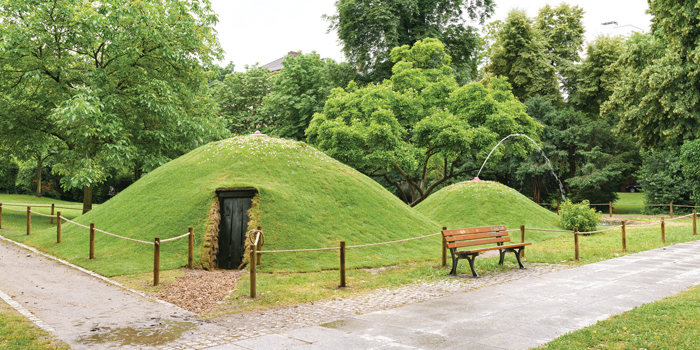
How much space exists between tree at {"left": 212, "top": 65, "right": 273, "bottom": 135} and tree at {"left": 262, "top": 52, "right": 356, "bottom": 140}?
181 inches

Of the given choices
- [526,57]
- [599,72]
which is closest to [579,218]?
[526,57]

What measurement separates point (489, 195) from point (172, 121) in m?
17.2

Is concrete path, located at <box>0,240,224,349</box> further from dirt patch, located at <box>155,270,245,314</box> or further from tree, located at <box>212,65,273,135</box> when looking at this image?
tree, located at <box>212,65,273,135</box>

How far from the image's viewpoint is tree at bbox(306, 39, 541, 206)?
88.5 ft

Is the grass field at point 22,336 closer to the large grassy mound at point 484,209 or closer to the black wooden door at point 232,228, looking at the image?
the black wooden door at point 232,228

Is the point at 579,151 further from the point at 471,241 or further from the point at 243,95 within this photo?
the point at 243,95

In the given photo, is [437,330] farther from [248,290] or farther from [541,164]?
[541,164]

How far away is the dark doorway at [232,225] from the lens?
49.0 feet

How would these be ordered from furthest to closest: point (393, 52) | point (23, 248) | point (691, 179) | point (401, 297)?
point (393, 52) → point (691, 179) → point (23, 248) → point (401, 297)

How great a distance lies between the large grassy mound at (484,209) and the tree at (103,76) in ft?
43.9

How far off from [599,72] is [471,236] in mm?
34131

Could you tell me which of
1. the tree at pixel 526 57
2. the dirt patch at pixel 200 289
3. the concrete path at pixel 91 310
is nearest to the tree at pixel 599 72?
the tree at pixel 526 57

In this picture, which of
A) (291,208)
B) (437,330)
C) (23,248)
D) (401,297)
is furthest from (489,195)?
(23,248)

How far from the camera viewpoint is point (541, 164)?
39.3 meters
